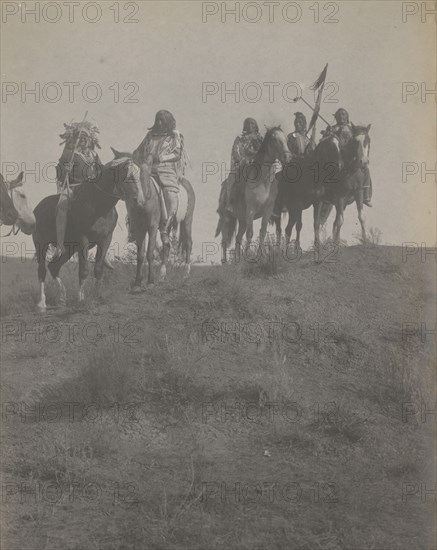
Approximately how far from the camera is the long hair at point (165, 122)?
544 inches

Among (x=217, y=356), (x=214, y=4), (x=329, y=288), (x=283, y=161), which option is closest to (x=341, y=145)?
(x=283, y=161)

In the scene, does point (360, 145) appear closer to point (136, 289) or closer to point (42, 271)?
point (136, 289)

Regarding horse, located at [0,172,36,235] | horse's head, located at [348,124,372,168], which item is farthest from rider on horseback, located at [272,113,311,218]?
horse, located at [0,172,36,235]

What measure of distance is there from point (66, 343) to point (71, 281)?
2125 mm

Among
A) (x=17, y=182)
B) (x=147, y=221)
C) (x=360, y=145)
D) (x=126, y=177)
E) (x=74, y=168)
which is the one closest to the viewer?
(x=17, y=182)

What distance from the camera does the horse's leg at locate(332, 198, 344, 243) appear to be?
16.3 metres

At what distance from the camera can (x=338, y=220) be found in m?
16.4

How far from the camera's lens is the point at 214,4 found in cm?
1234

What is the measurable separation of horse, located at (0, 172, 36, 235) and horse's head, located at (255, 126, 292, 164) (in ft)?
17.1

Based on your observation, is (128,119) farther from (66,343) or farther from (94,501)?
(94,501)

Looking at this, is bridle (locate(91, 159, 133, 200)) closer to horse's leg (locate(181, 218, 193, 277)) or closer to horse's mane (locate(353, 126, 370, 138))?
horse's leg (locate(181, 218, 193, 277))

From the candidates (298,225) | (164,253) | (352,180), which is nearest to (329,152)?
(352,180)

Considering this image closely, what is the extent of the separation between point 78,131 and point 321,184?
561 cm

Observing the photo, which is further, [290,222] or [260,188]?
[290,222]
